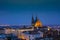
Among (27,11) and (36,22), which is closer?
(27,11)

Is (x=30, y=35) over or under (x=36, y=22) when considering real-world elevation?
under

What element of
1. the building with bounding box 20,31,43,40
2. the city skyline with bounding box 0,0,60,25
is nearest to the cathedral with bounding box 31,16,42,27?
the city skyline with bounding box 0,0,60,25

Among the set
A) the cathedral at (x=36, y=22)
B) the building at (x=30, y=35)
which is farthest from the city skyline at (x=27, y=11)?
the building at (x=30, y=35)

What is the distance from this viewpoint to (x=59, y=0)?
2.43 metres

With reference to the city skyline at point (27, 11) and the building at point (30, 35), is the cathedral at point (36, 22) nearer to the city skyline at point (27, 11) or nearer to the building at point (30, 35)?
the city skyline at point (27, 11)

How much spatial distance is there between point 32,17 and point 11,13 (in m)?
0.44

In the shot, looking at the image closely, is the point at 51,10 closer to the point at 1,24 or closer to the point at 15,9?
the point at 15,9

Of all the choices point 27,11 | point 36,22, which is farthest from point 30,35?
point 27,11

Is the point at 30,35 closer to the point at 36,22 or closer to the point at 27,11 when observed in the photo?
the point at 36,22

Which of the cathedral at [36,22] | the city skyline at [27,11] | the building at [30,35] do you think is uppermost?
the city skyline at [27,11]

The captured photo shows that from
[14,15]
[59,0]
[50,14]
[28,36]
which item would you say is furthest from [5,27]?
[59,0]

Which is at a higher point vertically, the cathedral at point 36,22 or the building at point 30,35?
the cathedral at point 36,22

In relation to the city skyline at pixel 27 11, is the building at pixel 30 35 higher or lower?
lower

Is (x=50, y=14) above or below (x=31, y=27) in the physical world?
above
